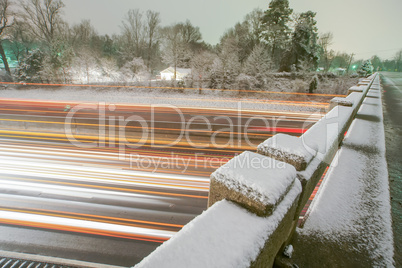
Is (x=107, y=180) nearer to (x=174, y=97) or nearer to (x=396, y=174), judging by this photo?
(x=396, y=174)

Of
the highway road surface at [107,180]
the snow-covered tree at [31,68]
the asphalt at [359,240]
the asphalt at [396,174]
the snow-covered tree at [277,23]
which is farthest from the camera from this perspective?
the snow-covered tree at [277,23]

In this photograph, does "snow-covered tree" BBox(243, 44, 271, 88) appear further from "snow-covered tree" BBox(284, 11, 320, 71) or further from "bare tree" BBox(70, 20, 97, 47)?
"bare tree" BBox(70, 20, 97, 47)

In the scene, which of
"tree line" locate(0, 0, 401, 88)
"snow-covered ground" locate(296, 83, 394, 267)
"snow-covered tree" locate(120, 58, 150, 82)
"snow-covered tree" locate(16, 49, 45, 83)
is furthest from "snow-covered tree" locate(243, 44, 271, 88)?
"snow-covered tree" locate(16, 49, 45, 83)

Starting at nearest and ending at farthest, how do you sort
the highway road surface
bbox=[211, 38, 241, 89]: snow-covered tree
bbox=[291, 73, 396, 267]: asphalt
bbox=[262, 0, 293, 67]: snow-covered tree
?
1. bbox=[291, 73, 396, 267]: asphalt
2. the highway road surface
3. bbox=[211, 38, 241, 89]: snow-covered tree
4. bbox=[262, 0, 293, 67]: snow-covered tree

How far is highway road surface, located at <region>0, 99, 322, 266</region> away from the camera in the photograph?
17.0 feet

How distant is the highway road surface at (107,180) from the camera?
518 centimetres

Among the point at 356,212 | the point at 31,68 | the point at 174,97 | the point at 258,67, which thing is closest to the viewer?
the point at 356,212

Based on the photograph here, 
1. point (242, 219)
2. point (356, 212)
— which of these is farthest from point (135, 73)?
point (242, 219)

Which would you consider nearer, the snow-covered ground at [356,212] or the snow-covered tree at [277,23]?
the snow-covered ground at [356,212]

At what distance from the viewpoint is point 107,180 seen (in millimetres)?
7582

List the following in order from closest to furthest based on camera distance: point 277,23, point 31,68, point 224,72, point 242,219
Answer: point 242,219
point 224,72
point 31,68
point 277,23

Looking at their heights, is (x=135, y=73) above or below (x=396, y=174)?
above

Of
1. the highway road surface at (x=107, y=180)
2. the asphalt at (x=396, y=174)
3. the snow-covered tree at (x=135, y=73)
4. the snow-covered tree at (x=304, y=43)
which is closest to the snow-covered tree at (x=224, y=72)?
the snow-covered tree at (x=304, y=43)

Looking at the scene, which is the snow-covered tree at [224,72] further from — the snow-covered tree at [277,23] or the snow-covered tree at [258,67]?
the snow-covered tree at [277,23]
